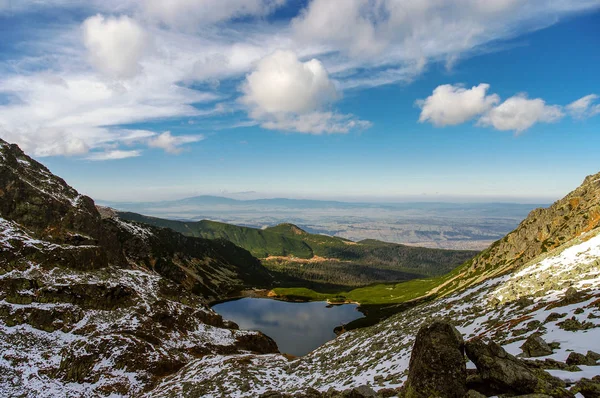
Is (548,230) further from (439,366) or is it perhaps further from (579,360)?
(439,366)

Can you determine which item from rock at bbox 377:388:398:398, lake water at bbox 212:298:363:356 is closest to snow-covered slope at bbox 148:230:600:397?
rock at bbox 377:388:398:398

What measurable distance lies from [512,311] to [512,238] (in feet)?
318

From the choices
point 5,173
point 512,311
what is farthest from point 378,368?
point 5,173

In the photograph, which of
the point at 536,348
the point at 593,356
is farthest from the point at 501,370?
the point at 536,348

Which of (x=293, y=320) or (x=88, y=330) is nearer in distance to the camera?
(x=88, y=330)

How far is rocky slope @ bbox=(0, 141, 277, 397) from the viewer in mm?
52625

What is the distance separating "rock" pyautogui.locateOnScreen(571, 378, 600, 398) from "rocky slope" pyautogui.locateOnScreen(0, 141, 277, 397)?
201 feet

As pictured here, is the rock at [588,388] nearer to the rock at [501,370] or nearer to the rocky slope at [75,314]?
the rock at [501,370]

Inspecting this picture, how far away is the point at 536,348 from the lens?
64.0 feet

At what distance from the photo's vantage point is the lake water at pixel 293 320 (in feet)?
419

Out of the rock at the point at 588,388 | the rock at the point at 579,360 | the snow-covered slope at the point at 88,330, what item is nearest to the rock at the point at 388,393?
the rock at the point at 579,360

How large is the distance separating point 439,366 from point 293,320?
16043cm

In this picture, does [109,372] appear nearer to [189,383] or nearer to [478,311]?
[189,383]

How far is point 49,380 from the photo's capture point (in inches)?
1970
